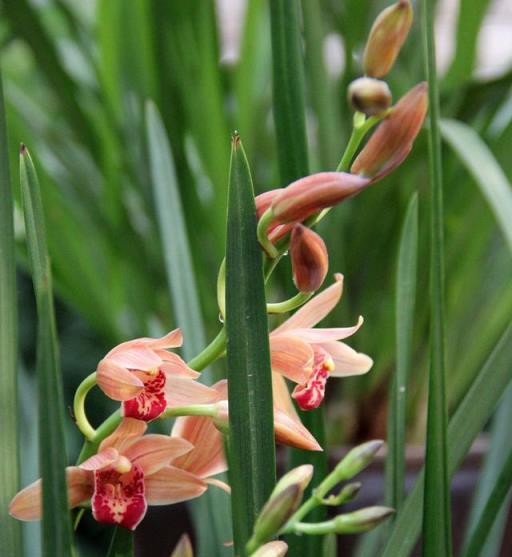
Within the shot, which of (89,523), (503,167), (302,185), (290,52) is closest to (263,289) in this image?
(302,185)

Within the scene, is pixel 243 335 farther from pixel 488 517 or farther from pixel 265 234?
pixel 488 517

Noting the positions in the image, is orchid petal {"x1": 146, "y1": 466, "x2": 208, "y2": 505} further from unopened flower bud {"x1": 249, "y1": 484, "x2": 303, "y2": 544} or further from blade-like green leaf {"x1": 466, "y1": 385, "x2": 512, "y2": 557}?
blade-like green leaf {"x1": 466, "y1": 385, "x2": 512, "y2": 557}

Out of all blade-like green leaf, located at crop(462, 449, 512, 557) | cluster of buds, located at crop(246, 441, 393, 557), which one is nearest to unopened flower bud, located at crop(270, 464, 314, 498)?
cluster of buds, located at crop(246, 441, 393, 557)

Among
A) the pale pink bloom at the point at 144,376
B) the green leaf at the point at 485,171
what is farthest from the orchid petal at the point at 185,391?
the green leaf at the point at 485,171

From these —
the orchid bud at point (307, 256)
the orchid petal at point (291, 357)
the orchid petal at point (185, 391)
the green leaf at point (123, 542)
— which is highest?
the orchid bud at point (307, 256)

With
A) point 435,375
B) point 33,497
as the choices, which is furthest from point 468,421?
point 33,497

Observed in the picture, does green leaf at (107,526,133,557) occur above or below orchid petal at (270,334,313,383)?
below

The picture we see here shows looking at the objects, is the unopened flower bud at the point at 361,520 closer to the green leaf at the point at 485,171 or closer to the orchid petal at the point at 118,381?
the orchid petal at the point at 118,381
